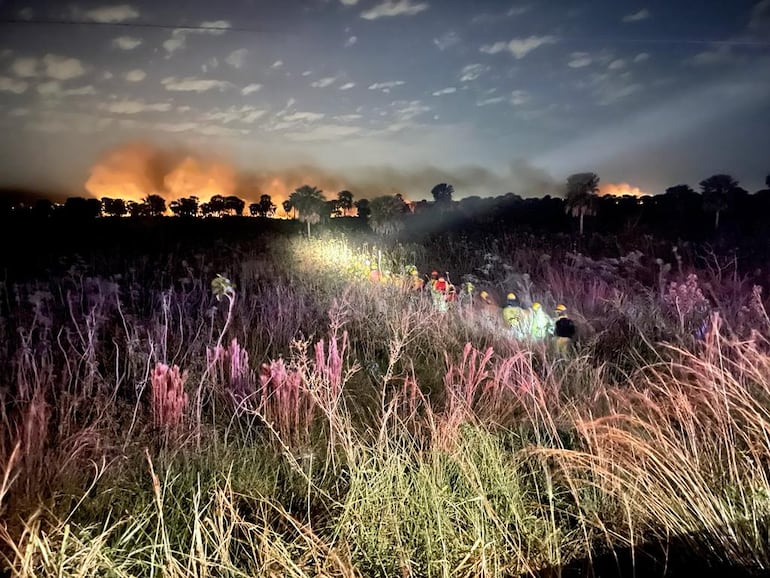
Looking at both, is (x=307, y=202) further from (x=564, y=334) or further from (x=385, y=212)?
(x=564, y=334)

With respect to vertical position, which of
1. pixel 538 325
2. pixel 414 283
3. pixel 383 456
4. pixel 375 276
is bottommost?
pixel 383 456

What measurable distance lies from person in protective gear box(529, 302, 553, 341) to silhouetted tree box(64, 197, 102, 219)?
17.4 metres

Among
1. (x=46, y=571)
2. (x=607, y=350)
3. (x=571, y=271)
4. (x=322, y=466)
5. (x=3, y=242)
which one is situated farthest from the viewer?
(x=3, y=242)

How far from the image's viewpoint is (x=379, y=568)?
1755mm

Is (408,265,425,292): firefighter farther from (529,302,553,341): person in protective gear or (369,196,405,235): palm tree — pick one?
(369,196,405,235): palm tree

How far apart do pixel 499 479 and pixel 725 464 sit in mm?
1014

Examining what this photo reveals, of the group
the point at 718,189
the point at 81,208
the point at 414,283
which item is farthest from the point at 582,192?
the point at 81,208

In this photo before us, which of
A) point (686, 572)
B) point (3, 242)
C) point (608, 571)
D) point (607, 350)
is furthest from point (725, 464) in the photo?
point (3, 242)

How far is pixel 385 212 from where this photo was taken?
12.2 meters

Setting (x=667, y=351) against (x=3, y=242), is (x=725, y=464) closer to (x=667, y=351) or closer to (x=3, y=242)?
(x=667, y=351)

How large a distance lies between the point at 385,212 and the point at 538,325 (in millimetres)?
8009

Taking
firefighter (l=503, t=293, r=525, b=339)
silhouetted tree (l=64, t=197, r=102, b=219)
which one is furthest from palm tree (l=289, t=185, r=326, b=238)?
silhouetted tree (l=64, t=197, r=102, b=219)

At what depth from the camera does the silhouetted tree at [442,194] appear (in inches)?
902

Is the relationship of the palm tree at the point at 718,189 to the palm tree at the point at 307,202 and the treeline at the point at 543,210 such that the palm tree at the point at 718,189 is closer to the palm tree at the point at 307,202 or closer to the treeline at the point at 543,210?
the treeline at the point at 543,210
